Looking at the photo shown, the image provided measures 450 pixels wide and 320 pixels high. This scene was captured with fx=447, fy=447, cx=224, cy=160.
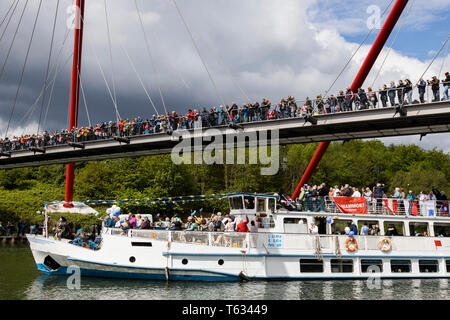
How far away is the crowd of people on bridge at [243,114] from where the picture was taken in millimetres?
22516

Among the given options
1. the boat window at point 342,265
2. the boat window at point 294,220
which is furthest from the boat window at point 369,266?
the boat window at point 294,220

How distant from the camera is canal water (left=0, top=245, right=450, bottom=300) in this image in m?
16.5

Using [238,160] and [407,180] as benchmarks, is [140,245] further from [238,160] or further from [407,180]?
[407,180]

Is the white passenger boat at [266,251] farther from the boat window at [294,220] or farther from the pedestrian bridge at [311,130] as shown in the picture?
the pedestrian bridge at [311,130]

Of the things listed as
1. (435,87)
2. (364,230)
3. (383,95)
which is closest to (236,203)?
(364,230)

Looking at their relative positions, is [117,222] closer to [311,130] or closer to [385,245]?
[385,245]

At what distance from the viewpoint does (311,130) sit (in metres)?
27.0

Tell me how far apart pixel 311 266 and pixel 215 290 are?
5205 millimetres

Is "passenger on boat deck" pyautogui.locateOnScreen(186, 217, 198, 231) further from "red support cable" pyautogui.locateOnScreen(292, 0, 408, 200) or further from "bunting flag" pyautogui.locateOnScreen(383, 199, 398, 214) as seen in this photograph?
"red support cable" pyautogui.locateOnScreen(292, 0, 408, 200)

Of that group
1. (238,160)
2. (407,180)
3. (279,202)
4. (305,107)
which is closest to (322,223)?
(279,202)

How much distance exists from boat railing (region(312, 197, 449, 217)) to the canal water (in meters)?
3.29

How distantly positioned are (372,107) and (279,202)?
766 cm

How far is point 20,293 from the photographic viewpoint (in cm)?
1686

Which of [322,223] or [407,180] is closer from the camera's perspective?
[322,223]
